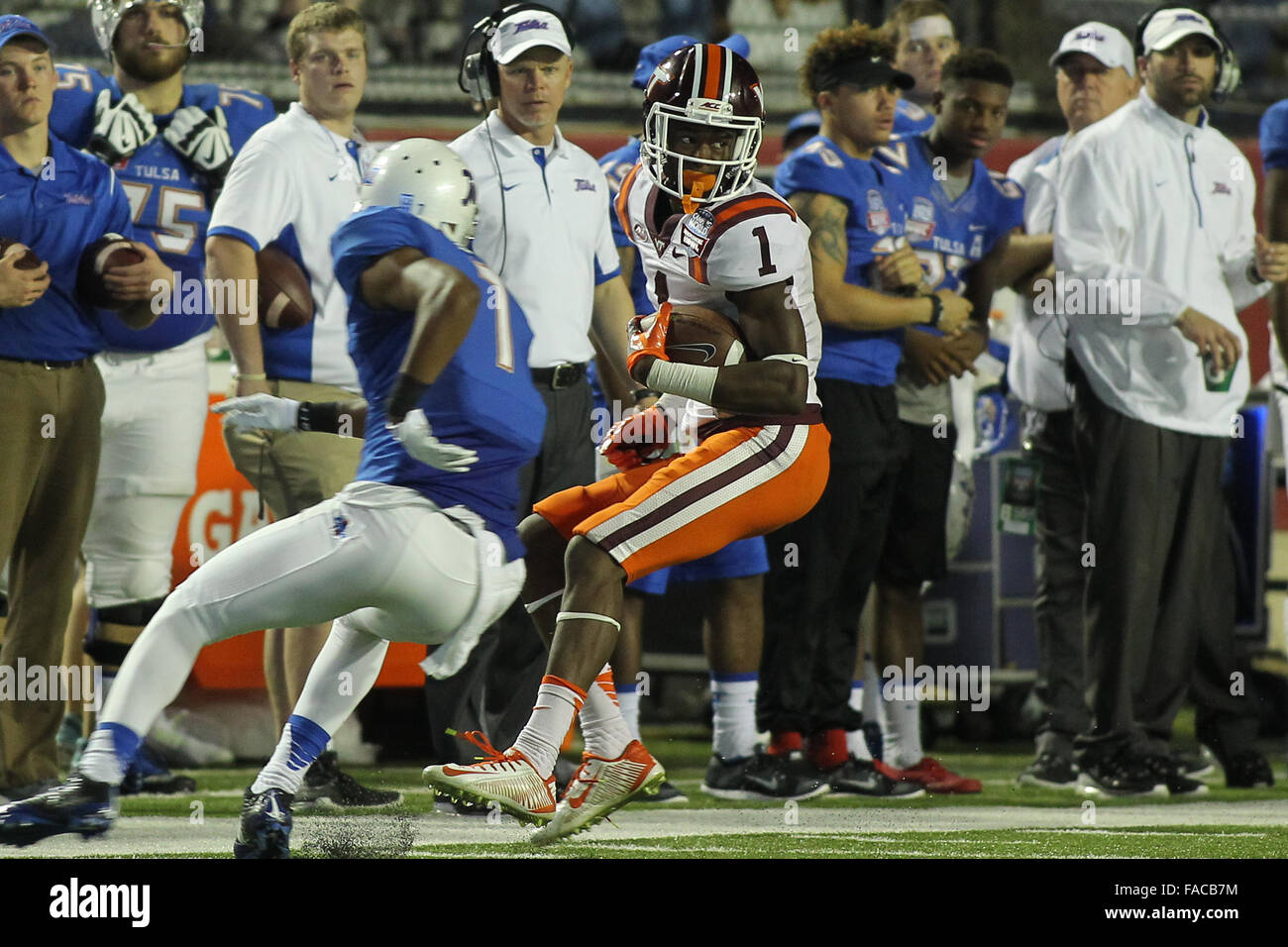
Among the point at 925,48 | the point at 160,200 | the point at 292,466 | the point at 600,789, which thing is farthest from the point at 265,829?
the point at 925,48

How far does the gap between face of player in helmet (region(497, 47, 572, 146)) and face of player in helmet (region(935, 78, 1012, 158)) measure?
4.69ft

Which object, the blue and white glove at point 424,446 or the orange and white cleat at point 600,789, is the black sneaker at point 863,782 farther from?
the blue and white glove at point 424,446

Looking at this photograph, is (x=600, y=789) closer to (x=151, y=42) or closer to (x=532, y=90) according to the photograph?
(x=532, y=90)

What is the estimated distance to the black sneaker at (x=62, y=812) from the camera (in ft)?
13.5

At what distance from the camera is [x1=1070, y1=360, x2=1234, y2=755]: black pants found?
20.5 ft

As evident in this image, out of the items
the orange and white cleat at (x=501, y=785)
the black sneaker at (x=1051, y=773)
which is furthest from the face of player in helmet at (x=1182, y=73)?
the orange and white cleat at (x=501, y=785)

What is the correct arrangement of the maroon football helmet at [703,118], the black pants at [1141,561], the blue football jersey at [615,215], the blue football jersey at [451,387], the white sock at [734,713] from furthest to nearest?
the blue football jersey at [615,215] < the black pants at [1141,561] < the white sock at [734,713] < the maroon football helmet at [703,118] < the blue football jersey at [451,387]

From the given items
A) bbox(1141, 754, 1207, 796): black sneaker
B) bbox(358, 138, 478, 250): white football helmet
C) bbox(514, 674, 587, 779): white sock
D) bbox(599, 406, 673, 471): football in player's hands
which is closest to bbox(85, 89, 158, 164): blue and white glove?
bbox(358, 138, 478, 250): white football helmet

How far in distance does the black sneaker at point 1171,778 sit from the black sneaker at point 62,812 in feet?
11.5

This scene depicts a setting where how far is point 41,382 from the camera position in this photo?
5.63 meters

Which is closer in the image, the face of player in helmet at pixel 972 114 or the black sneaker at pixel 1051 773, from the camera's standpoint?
the black sneaker at pixel 1051 773

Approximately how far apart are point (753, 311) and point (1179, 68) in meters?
2.50

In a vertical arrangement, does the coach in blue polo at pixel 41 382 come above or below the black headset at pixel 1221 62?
below

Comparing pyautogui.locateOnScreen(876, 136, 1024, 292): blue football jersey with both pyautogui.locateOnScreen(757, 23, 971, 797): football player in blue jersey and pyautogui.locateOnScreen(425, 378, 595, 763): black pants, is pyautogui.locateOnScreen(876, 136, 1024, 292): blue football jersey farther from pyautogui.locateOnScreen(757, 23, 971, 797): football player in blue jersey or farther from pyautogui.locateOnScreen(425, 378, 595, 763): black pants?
pyautogui.locateOnScreen(425, 378, 595, 763): black pants
